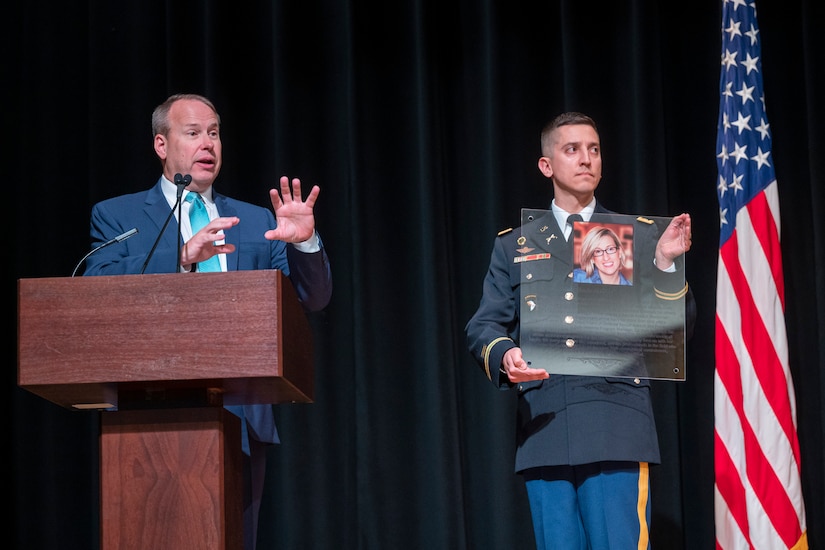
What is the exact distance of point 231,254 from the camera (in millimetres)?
2832

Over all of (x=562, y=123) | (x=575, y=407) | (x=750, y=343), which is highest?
(x=562, y=123)

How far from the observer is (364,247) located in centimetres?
443

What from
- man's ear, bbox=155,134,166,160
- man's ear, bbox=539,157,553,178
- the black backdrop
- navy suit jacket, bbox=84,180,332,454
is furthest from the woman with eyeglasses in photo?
the black backdrop

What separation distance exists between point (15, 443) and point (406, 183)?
194cm

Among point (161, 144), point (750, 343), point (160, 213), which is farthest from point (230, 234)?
point (750, 343)

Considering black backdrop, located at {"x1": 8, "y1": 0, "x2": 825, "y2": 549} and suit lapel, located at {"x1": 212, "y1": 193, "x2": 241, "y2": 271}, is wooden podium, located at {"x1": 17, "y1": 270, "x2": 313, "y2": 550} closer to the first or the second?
suit lapel, located at {"x1": 212, "y1": 193, "x2": 241, "y2": 271}

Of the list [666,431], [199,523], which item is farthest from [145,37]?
[199,523]

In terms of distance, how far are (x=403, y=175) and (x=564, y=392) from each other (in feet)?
5.91

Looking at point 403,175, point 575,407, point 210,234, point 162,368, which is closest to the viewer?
point 162,368

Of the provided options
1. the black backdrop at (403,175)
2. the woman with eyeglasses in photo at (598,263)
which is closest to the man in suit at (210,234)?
the woman with eyeglasses in photo at (598,263)

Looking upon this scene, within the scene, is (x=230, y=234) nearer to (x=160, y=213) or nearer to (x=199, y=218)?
(x=199, y=218)

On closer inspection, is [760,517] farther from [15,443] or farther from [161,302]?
[15,443]

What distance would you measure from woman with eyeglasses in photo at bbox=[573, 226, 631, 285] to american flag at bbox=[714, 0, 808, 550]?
50.6 inches

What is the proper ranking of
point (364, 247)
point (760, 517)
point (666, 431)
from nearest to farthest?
point (760, 517)
point (666, 431)
point (364, 247)
